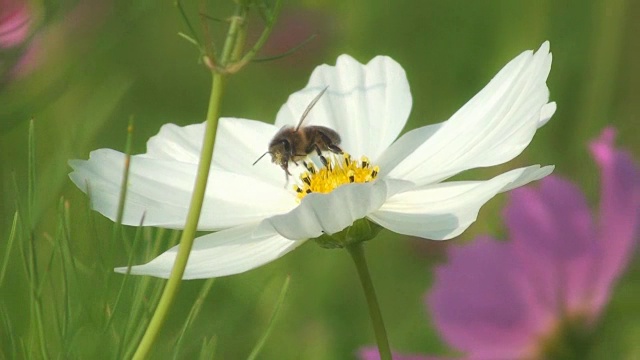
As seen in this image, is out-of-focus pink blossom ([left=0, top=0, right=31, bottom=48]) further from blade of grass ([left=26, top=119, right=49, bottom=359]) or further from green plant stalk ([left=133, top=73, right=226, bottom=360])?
green plant stalk ([left=133, top=73, right=226, bottom=360])

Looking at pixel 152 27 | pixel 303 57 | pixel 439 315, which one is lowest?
pixel 439 315

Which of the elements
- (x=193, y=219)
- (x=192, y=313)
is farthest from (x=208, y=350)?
(x=193, y=219)

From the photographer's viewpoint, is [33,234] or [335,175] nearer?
[33,234]

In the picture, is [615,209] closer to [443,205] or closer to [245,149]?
[443,205]

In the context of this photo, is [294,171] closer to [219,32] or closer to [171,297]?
[171,297]

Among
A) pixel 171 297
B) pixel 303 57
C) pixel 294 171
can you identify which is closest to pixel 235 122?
pixel 294 171

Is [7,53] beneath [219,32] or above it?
beneath

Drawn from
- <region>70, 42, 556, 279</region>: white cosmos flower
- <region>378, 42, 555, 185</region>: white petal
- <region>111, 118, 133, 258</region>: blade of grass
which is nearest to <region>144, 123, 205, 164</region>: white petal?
<region>70, 42, 556, 279</region>: white cosmos flower
